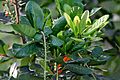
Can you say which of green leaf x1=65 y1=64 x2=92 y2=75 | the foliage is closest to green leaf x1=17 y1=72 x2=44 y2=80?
the foliage

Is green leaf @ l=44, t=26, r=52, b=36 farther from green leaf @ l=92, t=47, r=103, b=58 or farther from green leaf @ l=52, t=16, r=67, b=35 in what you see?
green leaf @ l=92, t=47, r=103, b=58

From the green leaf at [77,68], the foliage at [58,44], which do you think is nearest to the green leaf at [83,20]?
the foliage at [58,44]

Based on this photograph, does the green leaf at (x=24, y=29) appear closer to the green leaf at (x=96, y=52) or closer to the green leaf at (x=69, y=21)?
the green leaf at (x=69, y=21)

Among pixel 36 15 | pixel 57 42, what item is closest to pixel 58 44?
pixel 57 42

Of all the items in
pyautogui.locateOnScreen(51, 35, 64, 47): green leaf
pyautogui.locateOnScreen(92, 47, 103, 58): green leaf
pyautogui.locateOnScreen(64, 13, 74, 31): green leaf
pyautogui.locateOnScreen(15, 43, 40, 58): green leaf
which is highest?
pyautogui.locateOnScreen(64, 13, 74, 31): green leaf

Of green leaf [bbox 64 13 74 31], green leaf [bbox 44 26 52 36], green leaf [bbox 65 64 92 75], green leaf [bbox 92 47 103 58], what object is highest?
green leaf [bbox 64 13 74 31]

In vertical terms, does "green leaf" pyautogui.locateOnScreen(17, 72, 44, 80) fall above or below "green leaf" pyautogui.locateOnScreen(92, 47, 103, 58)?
below

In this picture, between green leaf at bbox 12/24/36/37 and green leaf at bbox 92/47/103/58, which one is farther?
green leaf at bbox 92/47/103/58

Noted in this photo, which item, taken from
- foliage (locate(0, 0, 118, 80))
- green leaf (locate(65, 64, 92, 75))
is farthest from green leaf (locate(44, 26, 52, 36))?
green leaf (locate(65, 64, 92, 75))

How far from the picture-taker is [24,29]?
108cm

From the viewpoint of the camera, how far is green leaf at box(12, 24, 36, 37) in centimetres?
106

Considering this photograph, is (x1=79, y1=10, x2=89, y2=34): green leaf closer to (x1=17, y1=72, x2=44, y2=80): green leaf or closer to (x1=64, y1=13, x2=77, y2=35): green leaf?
(x1=64, y1=13, x2=77, y2=35): green leaf

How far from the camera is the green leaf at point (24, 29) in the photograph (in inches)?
41.9

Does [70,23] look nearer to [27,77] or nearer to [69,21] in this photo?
[69,21]
